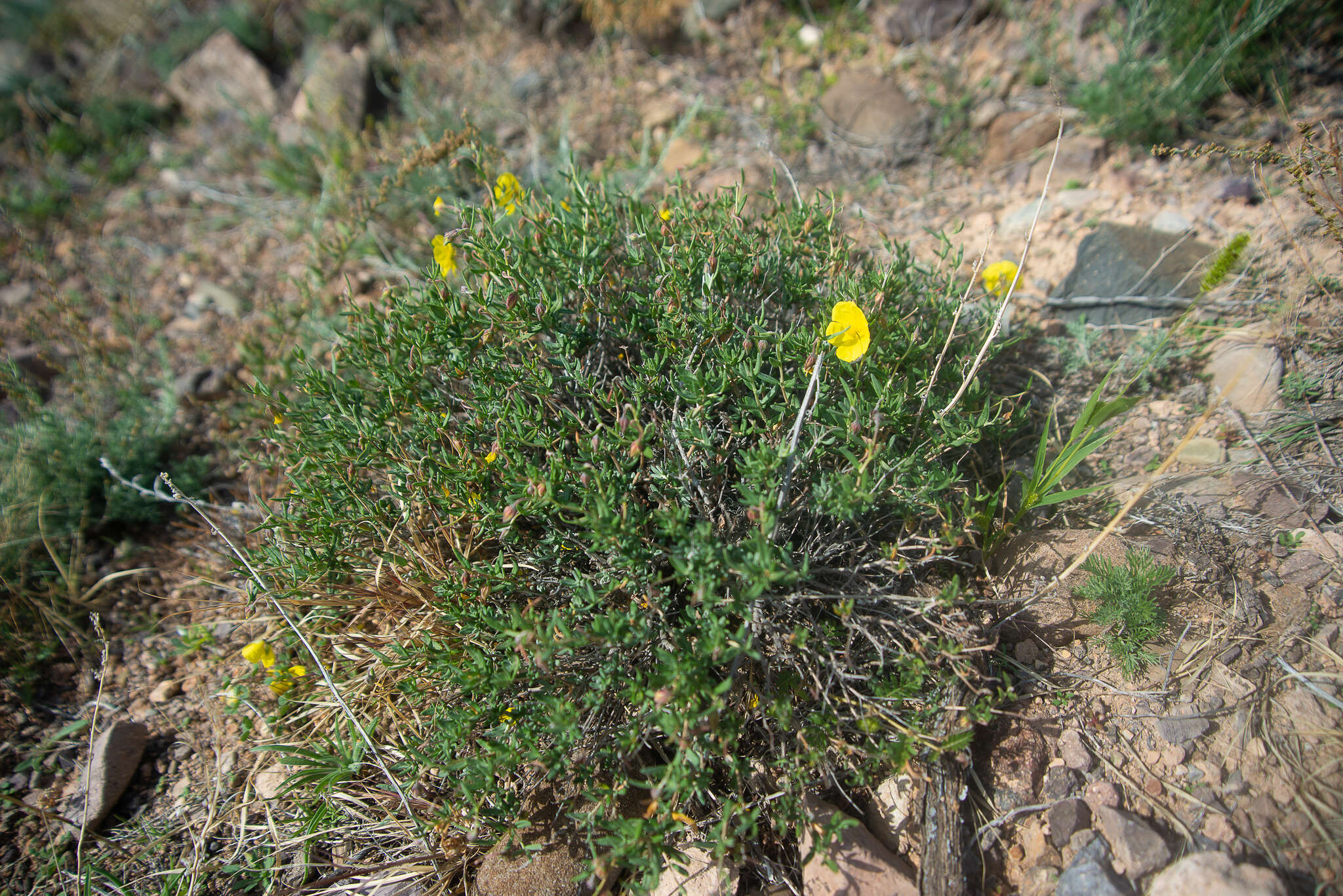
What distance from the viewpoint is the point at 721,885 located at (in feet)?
5.67

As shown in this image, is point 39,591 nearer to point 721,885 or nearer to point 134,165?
point 721,885

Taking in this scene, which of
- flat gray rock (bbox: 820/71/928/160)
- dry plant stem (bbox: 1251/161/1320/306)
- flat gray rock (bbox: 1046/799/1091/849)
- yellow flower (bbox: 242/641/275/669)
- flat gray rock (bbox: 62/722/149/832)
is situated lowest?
flat gray rock (bbox: 1046/799/1091/849)

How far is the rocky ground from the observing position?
1911 mm

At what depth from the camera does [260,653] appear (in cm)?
236

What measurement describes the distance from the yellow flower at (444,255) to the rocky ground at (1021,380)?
1.70ft

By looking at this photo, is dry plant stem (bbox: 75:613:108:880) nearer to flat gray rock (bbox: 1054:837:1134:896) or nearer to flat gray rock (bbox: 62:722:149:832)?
flat gray rock (bbox: 62:722:149:832)

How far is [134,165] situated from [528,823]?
5745 millimetres

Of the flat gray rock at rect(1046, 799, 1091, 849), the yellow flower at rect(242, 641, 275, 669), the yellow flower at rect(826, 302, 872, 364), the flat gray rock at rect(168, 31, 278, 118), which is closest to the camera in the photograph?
the flat gray rock at rect(1046, 799, 1091, 849)

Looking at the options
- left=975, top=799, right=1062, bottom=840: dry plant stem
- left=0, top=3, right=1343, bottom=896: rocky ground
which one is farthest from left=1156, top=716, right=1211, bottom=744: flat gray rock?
left=975, top=799, right=1062, bottom=840: dry plant stem

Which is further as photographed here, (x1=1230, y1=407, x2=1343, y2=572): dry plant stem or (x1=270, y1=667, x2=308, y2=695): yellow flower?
(x1=270, y1=667, x2=308, y2=695): yellow flower

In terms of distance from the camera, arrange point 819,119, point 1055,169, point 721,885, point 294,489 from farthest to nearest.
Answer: point 819,119
point 1055,169
point 294,489
point 721,885

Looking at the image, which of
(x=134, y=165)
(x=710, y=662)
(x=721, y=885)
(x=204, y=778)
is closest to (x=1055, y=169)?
(x=710, y=662)

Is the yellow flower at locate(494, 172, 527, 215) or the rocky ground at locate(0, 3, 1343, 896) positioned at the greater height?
the yellow flower at locate(494, 172, 527, 215)

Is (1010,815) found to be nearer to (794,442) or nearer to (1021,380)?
(794,442)
